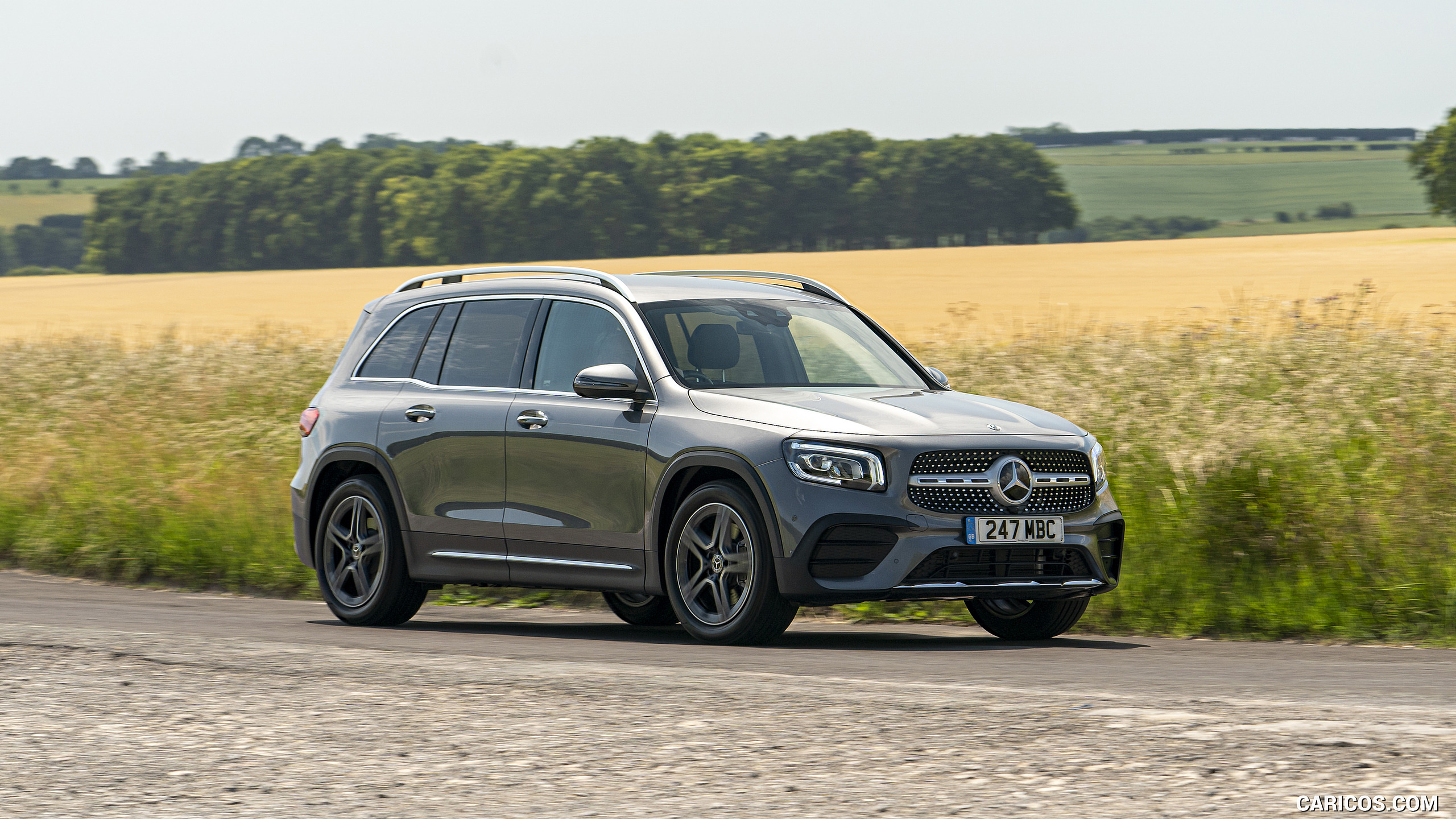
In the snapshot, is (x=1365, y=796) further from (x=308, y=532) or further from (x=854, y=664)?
(x=308, y=532)

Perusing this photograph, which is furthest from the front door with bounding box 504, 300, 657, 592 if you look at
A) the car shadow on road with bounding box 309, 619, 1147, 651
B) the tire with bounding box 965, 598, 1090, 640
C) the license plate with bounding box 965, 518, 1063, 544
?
the tire with bounding box 965, 598, 1090, 640

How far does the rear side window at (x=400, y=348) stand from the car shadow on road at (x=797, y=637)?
139cm

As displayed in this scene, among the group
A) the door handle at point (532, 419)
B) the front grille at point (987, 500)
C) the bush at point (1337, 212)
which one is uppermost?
the bush at point (1337, 212)

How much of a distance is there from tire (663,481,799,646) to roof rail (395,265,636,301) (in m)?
1.32

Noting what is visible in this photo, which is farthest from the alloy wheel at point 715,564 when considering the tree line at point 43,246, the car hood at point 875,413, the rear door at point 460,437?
the tree line at point 43,246

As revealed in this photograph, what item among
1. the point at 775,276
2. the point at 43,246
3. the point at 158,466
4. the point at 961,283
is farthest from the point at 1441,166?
the point at 775,276

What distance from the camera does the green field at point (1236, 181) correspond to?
224 ft

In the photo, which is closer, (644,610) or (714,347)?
(714,347)

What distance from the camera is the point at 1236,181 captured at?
78.1m

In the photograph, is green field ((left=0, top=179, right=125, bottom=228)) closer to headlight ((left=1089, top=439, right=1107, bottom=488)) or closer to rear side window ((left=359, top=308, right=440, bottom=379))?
rear side window ((left=359, top=308, right=440, bottom=379))

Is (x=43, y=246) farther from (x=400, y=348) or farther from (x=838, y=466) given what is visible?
(x=838, y=466)

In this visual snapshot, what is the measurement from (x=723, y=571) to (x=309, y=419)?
334 centimetres

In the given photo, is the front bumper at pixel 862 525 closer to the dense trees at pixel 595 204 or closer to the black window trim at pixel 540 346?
the black window trim at pixel 540 346

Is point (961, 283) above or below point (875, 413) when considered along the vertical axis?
above
